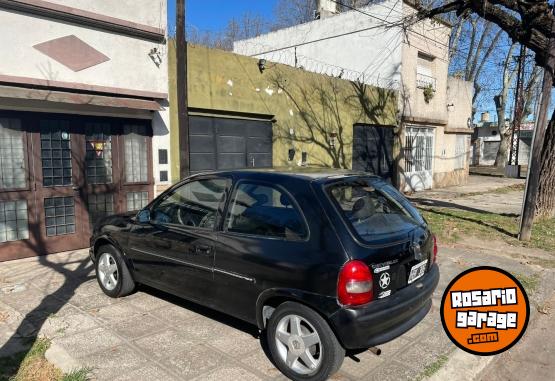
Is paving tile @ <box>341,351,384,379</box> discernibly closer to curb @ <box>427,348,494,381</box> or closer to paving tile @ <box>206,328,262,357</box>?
curb @ <box>427,348,494,381</box>

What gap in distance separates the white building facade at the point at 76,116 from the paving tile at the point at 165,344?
3.94 meters

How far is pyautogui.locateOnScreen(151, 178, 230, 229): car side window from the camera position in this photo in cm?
382

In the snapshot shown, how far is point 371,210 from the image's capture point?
3.45m

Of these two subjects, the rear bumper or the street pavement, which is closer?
the rear bumper

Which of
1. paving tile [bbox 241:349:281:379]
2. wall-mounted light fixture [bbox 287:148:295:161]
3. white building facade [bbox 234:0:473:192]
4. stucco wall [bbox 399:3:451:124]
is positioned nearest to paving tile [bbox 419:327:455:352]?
paving tile [bbox 241:349:281:379]

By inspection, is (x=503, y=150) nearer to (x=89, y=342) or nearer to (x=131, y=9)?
(x=131, y=9)

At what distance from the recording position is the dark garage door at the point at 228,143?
29.1 feet

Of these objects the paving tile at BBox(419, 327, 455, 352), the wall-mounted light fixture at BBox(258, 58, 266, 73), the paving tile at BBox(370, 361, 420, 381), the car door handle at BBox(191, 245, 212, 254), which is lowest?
the paving tile at BBox(370, 361, 420, 381)

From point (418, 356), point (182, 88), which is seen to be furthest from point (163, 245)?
point (182, 88)

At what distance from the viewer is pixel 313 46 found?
16.3 meters

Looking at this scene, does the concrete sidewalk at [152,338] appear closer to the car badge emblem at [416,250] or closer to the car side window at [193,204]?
the car badge emblem at [416,250]

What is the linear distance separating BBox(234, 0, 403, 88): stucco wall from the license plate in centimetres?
1135

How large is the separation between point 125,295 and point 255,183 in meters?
2.41

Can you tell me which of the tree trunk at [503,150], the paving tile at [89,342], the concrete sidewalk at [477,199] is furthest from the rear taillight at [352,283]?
the tree trunk at [503,150]
